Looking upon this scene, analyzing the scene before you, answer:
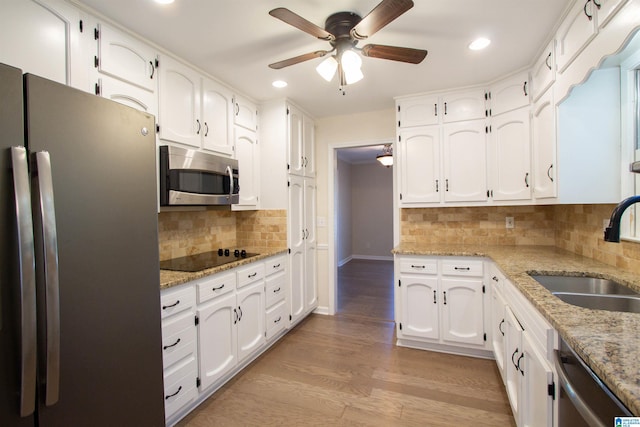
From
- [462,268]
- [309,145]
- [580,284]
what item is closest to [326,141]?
[309,145]

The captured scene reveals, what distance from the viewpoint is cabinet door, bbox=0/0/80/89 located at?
4.21 ft

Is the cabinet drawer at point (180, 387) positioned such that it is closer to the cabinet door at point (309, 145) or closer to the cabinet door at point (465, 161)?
the cabinet door at point (309, 145)

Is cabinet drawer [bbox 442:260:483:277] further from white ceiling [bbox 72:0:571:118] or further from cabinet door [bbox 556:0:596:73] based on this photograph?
white ceiling [bbox 72:0:571:118]

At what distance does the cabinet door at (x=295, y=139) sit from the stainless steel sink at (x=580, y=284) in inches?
89.1

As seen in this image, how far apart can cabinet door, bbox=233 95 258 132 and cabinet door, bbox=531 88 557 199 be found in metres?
2.44

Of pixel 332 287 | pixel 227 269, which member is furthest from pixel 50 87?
pixel 332 287

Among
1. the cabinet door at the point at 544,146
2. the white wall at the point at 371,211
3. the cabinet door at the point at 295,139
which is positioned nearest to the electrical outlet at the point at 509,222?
the cabinet door at the point at 544,146

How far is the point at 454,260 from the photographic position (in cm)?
254

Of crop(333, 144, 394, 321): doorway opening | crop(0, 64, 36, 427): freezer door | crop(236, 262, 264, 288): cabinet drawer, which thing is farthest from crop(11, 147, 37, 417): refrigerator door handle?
crop(333, 144, 394, 321): doorway opening

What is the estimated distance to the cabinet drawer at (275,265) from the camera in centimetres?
269

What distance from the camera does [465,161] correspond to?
2.77 metres

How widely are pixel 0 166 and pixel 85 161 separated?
0.80ft

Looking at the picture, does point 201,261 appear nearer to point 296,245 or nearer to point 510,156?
point 296,245

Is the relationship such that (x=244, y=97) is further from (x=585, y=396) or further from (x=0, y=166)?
(x=585, y=396)
